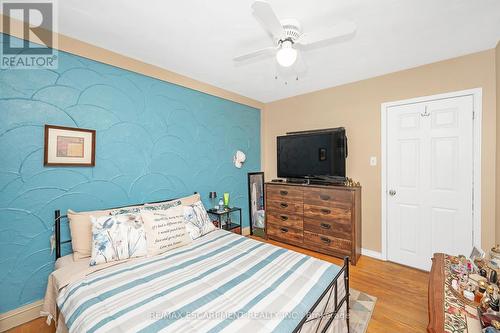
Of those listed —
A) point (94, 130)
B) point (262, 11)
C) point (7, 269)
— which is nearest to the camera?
point (262, 11)

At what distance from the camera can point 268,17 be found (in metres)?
1.28

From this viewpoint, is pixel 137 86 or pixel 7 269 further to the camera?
pixel 137 86

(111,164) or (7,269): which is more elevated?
(111,164)

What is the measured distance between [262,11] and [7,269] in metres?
2.78

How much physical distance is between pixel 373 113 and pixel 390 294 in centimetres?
227

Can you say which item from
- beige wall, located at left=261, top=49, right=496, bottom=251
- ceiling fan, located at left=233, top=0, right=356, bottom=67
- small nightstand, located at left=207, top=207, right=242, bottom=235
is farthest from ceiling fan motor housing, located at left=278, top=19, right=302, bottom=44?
small nightstand, located at left=207, top=207, right=242, bottom=235

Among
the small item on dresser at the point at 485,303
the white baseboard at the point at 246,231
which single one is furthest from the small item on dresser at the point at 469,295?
the white baseboard at the point at 246,231

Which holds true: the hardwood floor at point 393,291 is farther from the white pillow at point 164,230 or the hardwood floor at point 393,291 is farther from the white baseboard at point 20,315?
the white baseboard at point 20,315

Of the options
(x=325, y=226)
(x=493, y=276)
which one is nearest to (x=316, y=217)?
(x=325, y=226)

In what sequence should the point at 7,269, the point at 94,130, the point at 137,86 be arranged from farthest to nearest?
the point at 137,86, the point at 94,130, the point at 7,269

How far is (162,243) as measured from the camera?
73.1 inches

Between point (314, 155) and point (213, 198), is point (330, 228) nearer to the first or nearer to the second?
point (314, 155)

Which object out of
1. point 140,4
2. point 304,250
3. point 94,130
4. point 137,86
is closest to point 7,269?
point 94,130

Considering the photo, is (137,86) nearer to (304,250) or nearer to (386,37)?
(386,37)
